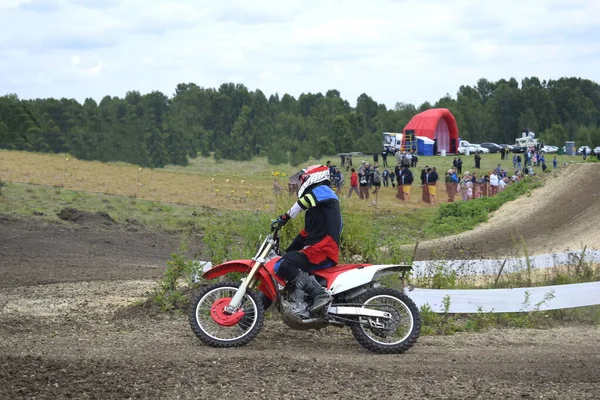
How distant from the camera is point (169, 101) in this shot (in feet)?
328

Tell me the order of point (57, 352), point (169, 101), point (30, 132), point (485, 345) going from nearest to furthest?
point (57, 352) < point (485, 345) < point (30, 132) < point (169, 101)

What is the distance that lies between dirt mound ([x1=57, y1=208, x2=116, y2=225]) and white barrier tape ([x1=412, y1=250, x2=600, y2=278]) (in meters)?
13.4

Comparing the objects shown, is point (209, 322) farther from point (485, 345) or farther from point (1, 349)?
point (485, 345)

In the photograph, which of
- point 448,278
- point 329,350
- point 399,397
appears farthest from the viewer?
point 448,278

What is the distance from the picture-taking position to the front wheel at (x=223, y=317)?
32.2ft

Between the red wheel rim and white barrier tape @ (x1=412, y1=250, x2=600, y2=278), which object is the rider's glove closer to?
the red wheel rim

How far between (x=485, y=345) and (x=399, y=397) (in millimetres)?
3639

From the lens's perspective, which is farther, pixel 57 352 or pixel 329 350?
pixel 329 350

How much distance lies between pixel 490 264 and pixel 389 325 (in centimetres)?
619

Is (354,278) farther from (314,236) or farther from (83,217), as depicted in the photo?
(83,217)

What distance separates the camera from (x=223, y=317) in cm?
982

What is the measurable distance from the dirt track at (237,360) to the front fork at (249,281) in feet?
1.64

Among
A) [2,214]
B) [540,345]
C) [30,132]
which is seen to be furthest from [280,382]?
[30,132]

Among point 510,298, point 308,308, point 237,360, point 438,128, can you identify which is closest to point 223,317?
point 308,308
